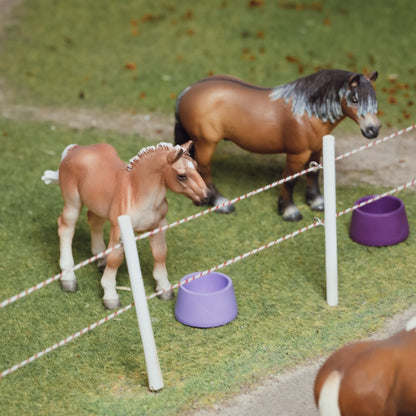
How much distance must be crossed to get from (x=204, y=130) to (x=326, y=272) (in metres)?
1.60

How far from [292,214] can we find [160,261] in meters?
1.44

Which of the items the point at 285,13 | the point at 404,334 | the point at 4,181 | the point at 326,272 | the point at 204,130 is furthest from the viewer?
the point at 285,13

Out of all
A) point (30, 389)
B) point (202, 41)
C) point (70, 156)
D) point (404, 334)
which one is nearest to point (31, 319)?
point (30, 389)

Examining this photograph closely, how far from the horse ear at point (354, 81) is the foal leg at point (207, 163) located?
1228mm

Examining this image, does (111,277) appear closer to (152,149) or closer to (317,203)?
(152,149)

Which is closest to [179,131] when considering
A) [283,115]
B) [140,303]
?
[283,115]

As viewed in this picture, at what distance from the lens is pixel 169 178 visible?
4.77 metres

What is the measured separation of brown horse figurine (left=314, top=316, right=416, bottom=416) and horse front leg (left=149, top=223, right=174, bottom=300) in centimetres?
201

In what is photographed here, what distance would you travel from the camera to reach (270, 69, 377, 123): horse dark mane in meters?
5.48

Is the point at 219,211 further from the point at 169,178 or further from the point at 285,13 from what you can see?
the point at 285,13

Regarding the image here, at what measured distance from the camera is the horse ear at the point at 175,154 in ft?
15.2

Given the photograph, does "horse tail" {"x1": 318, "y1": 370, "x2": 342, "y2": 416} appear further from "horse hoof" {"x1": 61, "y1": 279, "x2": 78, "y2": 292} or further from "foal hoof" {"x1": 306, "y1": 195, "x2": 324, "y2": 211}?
"foal hoof" {"x1": 306, "y1": 195, "x2": 324, "y2": 211}

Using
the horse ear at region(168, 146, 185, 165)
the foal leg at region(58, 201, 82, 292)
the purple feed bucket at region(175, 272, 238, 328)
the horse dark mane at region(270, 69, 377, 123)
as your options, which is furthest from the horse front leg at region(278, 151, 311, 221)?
the foal leg at region(58, 201, 82, 292)

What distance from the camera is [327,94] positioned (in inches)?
222
